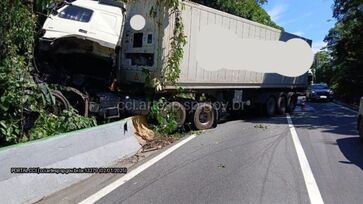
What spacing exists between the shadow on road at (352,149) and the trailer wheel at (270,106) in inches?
285

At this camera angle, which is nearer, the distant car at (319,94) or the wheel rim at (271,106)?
the wheel rim at (271,106)

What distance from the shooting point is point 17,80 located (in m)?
8.32

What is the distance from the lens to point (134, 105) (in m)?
13.2

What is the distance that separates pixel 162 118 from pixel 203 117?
2.38 metres

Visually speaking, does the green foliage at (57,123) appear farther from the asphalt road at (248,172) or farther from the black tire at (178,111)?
the black tire at (178,111)

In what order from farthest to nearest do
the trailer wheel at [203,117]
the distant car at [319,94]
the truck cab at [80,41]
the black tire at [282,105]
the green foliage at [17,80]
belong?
the distant car at [319,94] < the black tire at [282,105] < the trailer wheel at [203,117] < the truck cab at [80,41] < the green foliage at [17,80]

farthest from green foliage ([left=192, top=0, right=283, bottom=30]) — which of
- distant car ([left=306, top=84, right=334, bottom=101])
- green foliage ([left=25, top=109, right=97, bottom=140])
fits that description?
green foliage ([left=25, top=109, right=97, bottom=140])

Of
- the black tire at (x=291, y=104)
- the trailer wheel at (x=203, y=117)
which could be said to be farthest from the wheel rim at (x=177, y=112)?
the black tire at (x=291, y=104)

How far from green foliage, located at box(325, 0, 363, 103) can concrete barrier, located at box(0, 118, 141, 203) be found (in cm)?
2746

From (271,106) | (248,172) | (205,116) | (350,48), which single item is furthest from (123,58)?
(350,48)

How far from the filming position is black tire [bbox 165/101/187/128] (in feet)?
45.4

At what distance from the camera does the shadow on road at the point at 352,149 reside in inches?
397

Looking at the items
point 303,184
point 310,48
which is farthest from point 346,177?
point 310,48

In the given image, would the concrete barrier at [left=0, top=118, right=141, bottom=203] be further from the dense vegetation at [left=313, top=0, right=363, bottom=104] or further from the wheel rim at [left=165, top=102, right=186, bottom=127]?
the dense vegetation at [left=313, top=0, right=363, bottom=104]
